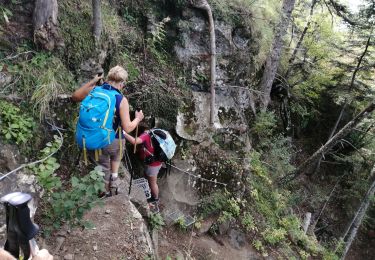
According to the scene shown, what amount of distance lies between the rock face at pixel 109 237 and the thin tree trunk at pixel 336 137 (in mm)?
7497

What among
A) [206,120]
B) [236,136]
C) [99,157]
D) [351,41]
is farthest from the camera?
[351,41]

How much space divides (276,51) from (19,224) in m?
10.0

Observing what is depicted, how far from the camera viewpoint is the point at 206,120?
8344 millimetres

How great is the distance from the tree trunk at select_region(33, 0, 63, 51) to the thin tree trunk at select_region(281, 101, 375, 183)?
8.24 metres

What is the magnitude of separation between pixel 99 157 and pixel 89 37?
245cm

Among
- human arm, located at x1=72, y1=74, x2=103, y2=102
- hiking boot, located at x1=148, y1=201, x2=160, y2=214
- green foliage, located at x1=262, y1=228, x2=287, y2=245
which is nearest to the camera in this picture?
human arm, located at x1=72, y1=74, x2=103, y2=102

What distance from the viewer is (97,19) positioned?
598 cm

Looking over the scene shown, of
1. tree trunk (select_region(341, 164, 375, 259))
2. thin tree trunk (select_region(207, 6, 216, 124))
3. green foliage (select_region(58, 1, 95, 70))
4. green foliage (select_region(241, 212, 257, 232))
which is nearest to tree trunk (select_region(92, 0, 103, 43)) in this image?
green foliage (select_region(58, 1, 95, 70))

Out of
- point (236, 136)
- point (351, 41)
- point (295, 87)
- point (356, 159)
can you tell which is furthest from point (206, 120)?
point (356, 159)

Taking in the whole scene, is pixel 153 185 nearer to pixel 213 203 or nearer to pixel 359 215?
pixel 213 203

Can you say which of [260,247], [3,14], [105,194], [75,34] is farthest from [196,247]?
[3,14]

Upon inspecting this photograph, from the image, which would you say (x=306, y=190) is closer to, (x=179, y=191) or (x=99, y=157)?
(x=179, y=191)

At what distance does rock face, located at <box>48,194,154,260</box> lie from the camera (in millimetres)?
4227

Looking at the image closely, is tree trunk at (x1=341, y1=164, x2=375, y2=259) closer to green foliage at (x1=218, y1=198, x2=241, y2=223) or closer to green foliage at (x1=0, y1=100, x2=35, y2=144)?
green foliage at (x1=218, y1=198, x2=241, y2=223)
